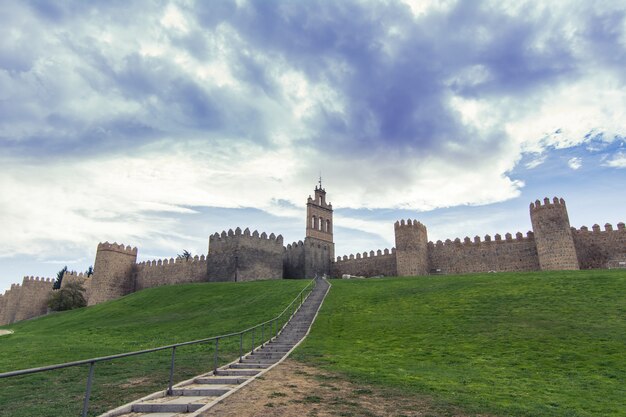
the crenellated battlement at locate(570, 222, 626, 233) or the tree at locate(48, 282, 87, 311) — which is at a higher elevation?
the crenellated battlement at locate(570, 222, 626, 233)

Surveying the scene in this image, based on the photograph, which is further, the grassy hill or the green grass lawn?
the green grass lawn

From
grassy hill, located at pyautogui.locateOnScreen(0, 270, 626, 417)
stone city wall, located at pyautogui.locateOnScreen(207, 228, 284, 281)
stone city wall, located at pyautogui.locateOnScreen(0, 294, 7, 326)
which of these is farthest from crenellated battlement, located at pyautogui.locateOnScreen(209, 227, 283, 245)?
stone city wall, located at pyautogui.locateOnScreen(0, 294, 7, 326)

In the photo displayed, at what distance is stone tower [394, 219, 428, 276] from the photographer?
4584 centimetres

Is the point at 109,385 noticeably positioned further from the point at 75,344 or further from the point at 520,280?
the point at 520,280

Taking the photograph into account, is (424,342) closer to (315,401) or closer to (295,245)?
(315,401)

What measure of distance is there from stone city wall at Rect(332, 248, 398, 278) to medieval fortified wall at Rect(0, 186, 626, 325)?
12 cm

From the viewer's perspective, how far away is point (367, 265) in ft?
170

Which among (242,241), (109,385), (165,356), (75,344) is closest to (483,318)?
(165,356)

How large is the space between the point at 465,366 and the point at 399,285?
1840 cm

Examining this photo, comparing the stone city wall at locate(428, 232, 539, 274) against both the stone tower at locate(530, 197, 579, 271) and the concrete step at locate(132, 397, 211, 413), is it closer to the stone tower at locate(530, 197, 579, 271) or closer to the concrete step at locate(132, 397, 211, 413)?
the stone tower at locate(530, 197, 579, 271)

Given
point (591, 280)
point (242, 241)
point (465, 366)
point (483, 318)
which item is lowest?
point (465, 366)

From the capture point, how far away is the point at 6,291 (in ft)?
231

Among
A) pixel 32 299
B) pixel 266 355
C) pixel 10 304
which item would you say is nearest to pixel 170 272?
pixel 32 299

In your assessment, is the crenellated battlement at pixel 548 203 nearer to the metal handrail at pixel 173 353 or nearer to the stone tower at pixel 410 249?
the stone tower at pixel 410 249
